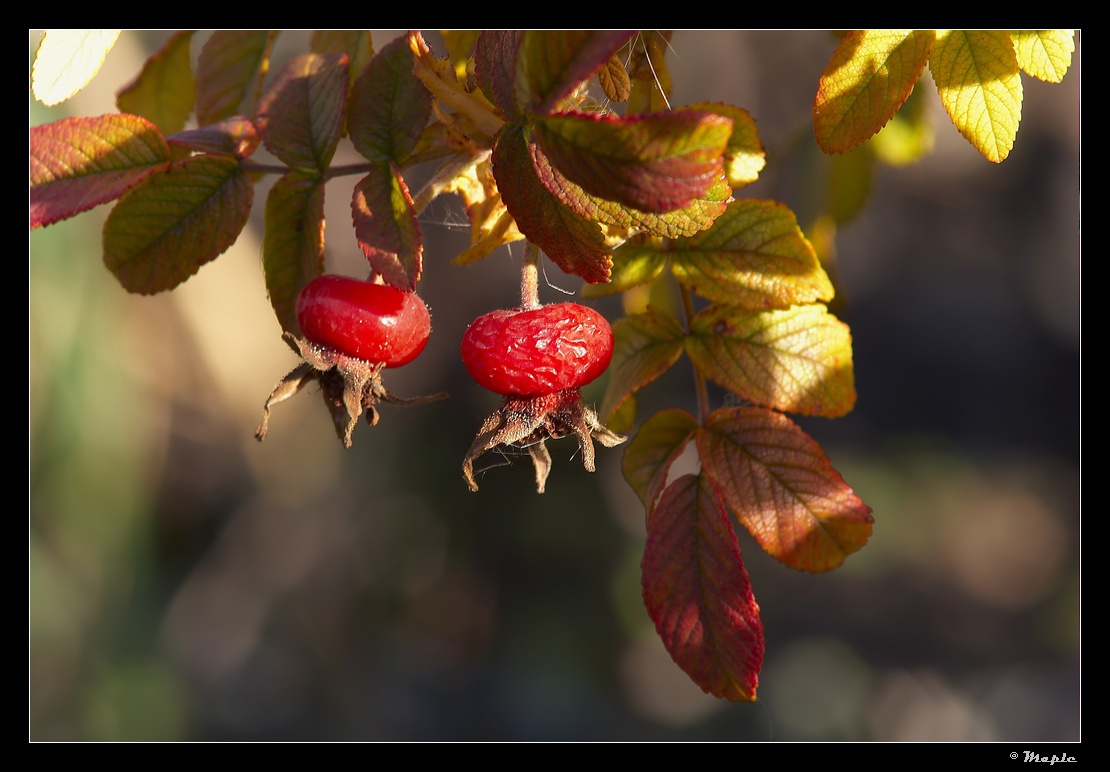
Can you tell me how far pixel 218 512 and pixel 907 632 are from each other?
99.1 inches

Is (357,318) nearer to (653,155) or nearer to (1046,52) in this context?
(653,155)

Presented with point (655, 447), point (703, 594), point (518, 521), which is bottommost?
point (518, 521)

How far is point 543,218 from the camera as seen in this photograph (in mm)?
771

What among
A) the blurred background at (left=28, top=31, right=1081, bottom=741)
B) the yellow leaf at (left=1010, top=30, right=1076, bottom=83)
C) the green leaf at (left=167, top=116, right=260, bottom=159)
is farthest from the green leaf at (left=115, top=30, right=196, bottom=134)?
the blurred background at (left=28, top=31, right=1081, bottom=741)

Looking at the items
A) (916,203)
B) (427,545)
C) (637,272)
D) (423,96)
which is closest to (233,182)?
(423,96)

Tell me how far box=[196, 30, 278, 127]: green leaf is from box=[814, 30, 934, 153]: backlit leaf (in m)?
0.81

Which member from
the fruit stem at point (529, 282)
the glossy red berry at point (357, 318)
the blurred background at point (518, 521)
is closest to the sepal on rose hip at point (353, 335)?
the glossy red berry at point (357, 318)

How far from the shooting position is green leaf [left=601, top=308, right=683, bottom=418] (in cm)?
105

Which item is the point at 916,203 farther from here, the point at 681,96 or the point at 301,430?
the point at 301,430

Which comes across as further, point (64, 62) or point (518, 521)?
point (518, 521)

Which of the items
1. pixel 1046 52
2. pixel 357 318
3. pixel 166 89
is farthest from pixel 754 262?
pixel 166 89

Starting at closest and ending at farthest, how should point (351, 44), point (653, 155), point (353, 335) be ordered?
point (653, 155) → point (353, 335) → point (351, 44)

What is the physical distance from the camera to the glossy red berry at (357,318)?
95cm

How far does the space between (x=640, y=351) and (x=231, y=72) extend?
2.46 feet
